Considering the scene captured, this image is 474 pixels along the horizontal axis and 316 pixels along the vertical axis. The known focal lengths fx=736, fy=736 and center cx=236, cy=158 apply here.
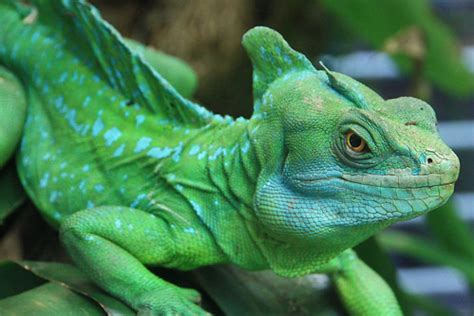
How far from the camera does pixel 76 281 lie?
2230 millimetres

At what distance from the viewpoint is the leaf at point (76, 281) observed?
2.10 meters

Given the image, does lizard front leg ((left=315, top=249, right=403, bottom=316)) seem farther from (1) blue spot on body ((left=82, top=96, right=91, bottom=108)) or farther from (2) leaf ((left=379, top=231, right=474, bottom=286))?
(2) leaf ((left=379, top=231, right=474, bottom=286))

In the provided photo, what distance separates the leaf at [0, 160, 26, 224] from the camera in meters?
2.70

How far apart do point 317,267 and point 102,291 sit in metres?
0.65

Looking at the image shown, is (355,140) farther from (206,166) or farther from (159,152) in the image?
(159,152)

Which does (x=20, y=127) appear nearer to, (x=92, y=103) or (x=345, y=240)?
(x=92, y=103)

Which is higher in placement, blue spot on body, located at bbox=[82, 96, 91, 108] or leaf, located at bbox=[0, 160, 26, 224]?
blue spot on body, located at bbox=[82, 96, 91, 108]

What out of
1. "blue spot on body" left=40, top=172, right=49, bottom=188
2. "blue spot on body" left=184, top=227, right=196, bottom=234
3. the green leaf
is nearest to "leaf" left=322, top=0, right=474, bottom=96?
the green leaf

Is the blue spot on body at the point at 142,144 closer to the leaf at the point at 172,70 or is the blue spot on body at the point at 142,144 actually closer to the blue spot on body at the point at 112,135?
the blue spot on body at the point at 112,135

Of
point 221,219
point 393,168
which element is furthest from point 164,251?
point 393,168

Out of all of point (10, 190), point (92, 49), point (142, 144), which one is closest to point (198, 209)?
point (142, 144)

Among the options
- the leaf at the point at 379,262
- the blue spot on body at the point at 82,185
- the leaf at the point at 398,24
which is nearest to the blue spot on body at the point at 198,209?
the blue spot on body at the point at 82,185

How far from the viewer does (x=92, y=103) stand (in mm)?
2631

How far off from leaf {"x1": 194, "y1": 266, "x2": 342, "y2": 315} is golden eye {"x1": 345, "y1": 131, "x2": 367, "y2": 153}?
67 cm
